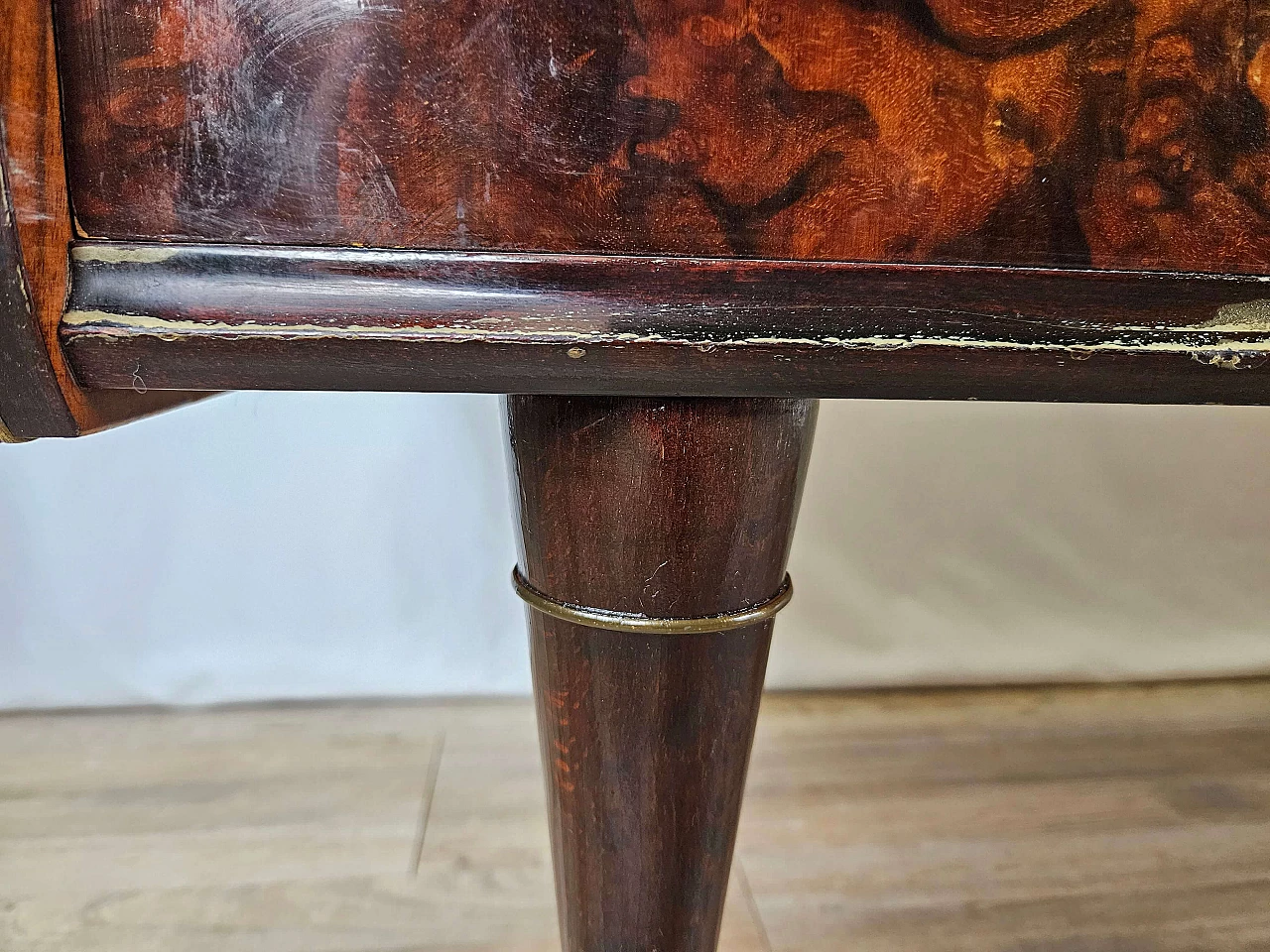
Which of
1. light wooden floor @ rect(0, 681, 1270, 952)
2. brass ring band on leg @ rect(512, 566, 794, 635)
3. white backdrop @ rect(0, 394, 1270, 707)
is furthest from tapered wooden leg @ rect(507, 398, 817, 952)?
white backdrop @ rect(0, 394, 1270, 707)

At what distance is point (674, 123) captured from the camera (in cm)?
27

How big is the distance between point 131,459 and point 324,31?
95 centimetres

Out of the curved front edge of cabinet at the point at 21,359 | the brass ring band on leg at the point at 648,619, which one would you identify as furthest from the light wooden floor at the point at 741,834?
the curved front edge of cabinet at the point at 21,359

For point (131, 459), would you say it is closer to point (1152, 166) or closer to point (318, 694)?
point (318, 694)

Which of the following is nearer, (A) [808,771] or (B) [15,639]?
(A) [808,771]

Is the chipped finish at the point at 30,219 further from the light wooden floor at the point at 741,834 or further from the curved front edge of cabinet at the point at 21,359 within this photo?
the light wooden floor at the point at 741,834

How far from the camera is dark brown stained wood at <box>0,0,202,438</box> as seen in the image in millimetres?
252

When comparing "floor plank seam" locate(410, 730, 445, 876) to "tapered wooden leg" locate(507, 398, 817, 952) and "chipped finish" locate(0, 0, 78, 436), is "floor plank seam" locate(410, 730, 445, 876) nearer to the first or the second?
"tapered wooden leg" locate(507, 398, 817, 952)

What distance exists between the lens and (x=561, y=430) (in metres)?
0.34

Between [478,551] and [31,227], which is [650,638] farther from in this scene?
[478,551]

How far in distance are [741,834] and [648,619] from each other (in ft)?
1.91

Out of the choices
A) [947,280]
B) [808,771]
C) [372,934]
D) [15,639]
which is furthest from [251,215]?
[15,639]

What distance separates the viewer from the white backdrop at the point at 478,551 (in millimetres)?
1098

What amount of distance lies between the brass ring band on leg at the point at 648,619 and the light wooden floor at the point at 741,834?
0.45 metres
